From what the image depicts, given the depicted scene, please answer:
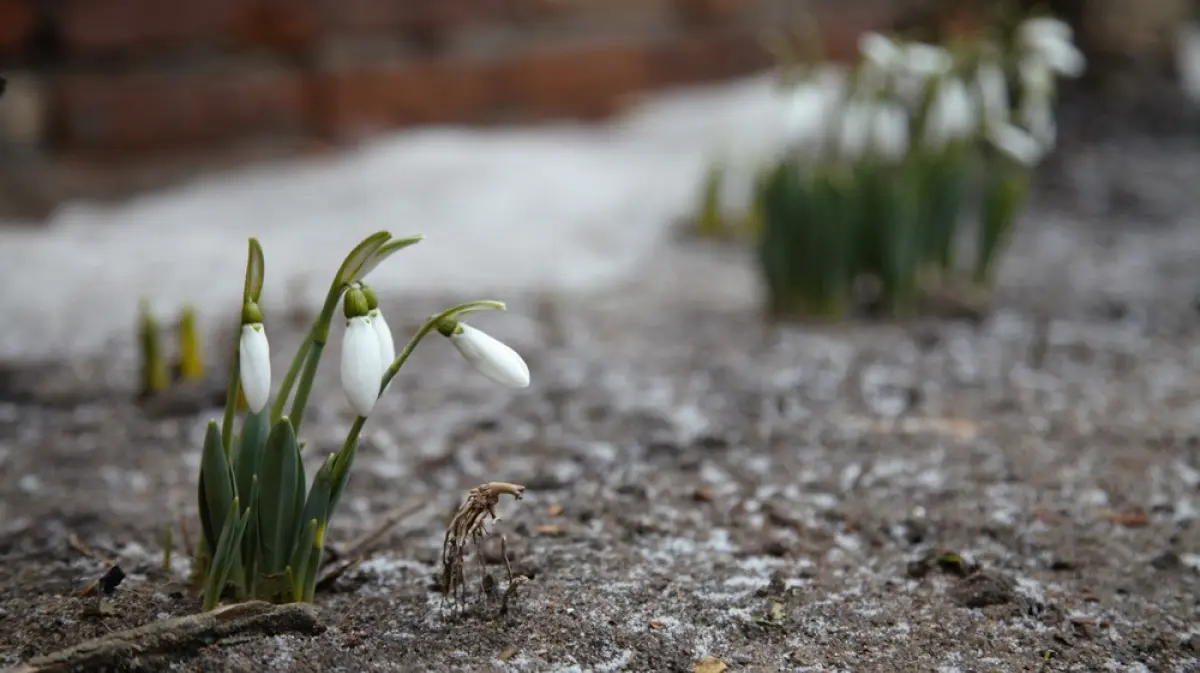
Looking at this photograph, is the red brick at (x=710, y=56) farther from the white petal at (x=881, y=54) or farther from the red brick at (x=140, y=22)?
the white petal at (x=881, y=54)

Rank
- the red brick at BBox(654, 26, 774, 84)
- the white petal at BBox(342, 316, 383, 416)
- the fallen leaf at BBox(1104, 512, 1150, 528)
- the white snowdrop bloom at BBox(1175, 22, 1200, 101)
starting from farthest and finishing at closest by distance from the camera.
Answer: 1. the white snowdrop bloom at BBox(1175, 22, 1200, 101)
2. the red brick at BBox(654, 26, 774, 84)
3. the fallen leaf at BBox(1104, 512, 1150, 528)
4. the white petal at BBox(342, 316, 383, 416)

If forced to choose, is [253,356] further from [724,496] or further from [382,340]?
[724,496]

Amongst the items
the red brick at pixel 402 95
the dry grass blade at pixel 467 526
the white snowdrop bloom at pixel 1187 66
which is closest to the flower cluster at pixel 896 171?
the dry grass blade at pixel 467 526

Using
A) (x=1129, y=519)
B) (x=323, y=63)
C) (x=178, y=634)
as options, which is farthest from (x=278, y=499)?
(x=323, y=63)

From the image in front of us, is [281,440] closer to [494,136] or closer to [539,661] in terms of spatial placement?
[539,661]

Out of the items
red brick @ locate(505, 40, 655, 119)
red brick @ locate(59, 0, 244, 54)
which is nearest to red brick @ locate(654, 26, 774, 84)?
red brick @ locate(505, 40, 655, 119)

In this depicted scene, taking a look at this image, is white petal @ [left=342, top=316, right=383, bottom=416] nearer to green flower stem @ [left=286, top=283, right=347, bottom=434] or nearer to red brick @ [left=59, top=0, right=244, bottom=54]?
green flower stem @ [left=286, top=283, right=347, bottom=434]
